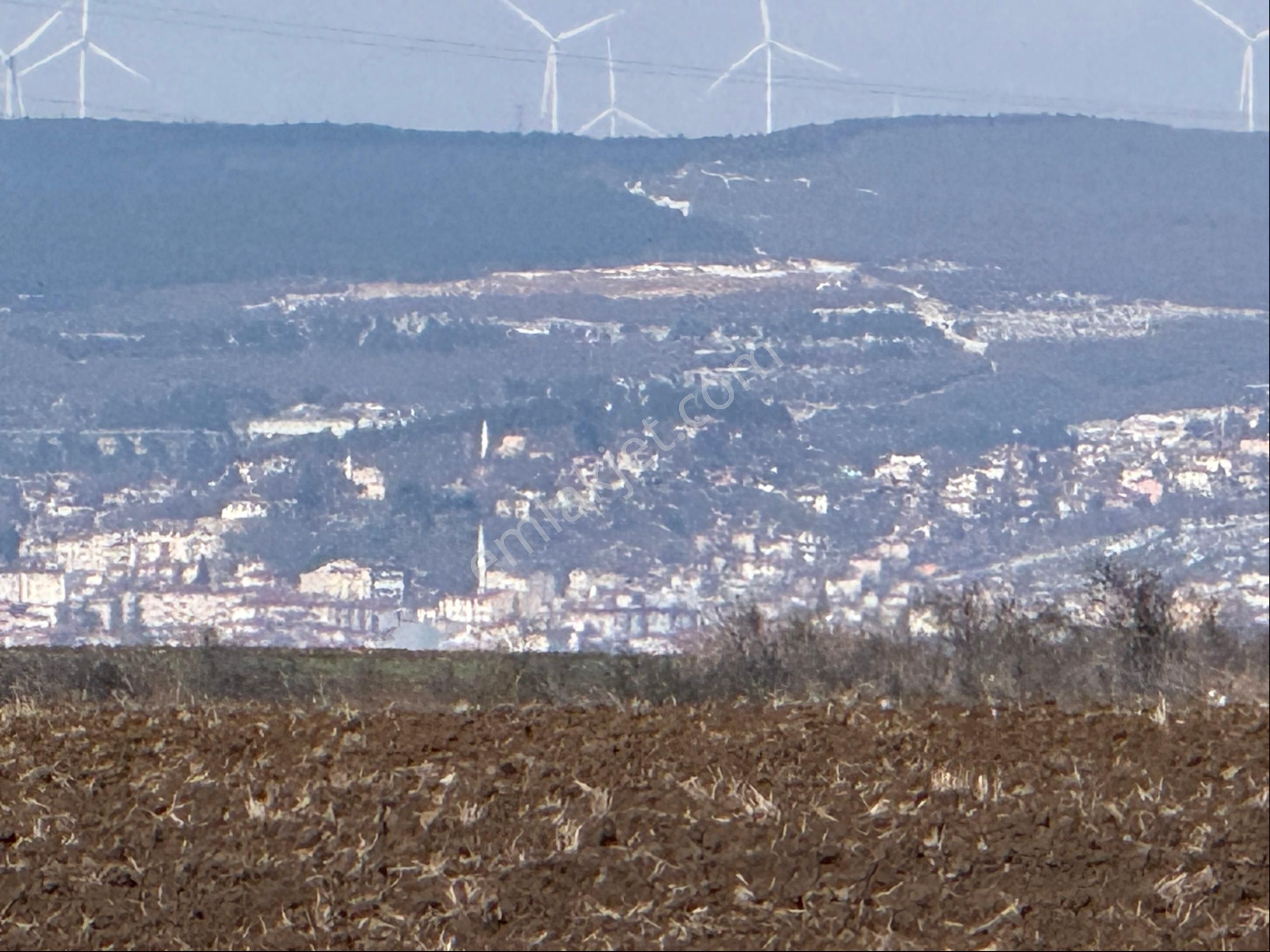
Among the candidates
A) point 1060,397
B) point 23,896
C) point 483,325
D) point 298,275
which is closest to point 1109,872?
point 23,896

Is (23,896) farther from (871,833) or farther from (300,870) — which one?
(871,833)

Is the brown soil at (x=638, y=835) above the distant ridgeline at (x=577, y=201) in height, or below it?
below

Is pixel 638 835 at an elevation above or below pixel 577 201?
below

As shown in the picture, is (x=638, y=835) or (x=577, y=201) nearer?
(x=638, y=835)

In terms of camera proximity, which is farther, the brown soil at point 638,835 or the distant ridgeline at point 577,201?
the distant ridgeline at point 577,201
